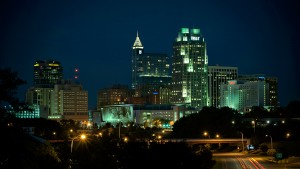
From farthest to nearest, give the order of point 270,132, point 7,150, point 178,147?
point 270,132
point 178,147
point 7,150

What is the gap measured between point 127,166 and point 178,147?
34.9ft

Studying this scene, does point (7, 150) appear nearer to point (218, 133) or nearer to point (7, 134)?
point (7, 134)

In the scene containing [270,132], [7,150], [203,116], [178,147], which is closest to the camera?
[7,150]

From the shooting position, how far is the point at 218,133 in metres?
159

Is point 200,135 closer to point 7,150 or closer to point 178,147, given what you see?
point 178,147

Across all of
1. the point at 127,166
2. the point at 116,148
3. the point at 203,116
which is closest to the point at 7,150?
the point at 127,166

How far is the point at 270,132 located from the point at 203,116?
26113mm

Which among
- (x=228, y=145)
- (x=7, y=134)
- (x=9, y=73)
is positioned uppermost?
(x=9, y=73)

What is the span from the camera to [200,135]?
527 ft

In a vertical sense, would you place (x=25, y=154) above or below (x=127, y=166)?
above

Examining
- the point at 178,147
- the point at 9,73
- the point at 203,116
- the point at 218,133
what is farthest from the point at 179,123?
the point at 9,73

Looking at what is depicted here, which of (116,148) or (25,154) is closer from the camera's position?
(25,154)

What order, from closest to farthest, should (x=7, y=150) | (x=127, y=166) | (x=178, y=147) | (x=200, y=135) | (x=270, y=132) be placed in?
1. (x=7, y=150)
2. (x=127, y=166)
3. (x=178, y=147)
4. (x=270, y=132)
5. (x=200, y=135)

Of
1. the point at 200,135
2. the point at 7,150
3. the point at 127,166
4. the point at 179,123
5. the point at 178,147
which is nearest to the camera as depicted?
the point at 7,150
